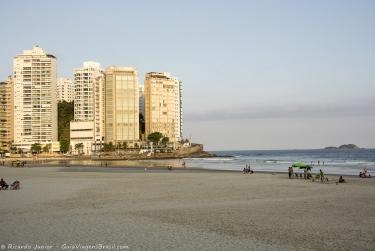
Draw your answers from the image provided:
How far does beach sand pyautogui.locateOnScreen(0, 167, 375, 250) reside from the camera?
1639 cm

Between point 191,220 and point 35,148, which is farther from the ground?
point 35,148

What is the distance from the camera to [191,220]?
21.4 meters

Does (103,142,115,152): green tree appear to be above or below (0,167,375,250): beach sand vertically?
above

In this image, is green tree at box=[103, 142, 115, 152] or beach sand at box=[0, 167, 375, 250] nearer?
beach sand at box=[0, 167, 375, 250]

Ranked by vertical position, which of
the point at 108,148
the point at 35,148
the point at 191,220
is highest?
the point at 35,148

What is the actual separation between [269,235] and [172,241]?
412 centimetres

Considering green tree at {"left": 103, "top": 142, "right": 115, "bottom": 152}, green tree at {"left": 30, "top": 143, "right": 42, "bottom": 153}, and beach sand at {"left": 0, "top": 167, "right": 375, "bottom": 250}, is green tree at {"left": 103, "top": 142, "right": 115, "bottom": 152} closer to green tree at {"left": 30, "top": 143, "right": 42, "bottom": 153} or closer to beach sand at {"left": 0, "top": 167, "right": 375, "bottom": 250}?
green tree at {"left": 30, "top": 143, "right": 42, "bottom": 153}

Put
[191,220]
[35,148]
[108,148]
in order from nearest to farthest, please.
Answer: [191,220]
[35,148]
[108,148]

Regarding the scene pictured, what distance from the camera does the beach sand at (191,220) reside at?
16391 millimetres

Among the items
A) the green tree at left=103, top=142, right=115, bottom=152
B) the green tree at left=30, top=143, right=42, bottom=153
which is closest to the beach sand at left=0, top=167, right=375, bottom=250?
the green tree at left=103, top=142, right=115, bottom=152

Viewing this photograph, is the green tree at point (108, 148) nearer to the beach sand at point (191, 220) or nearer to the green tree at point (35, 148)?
the green tree at point (35, 148)

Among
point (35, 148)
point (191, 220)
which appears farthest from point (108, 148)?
point (191, 220)

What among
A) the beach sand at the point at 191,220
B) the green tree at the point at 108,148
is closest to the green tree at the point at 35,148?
the green tree at the point at 108,148

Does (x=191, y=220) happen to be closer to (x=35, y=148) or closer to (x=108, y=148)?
(x=108, y=148)
